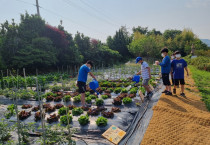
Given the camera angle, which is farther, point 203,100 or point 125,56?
point 125,56

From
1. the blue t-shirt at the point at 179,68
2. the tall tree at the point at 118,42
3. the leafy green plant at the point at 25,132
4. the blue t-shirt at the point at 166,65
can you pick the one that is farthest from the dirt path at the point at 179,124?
the tall tree at the point at 118,42

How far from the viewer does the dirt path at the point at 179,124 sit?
2848mm

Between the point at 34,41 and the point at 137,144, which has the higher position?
the point at 34,41

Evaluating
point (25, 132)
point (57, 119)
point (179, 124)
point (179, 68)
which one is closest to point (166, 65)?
point (179, 68)

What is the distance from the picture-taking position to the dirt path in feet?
9.34

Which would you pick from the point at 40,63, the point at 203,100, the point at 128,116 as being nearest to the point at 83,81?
the point at 128,116

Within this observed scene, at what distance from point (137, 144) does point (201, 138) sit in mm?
1347

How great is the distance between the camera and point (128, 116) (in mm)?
4059

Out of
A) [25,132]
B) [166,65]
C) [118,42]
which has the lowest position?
[25,132]

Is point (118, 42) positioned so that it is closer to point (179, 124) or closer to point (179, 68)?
point (179, 68)

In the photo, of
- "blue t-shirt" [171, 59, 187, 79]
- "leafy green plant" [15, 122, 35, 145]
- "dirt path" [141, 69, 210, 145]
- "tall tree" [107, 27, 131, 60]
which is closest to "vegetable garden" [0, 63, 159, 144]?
"leafy green plant" [15, 122, 35, 145]

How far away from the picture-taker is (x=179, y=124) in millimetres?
3387

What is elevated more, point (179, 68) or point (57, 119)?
point (179, 68)

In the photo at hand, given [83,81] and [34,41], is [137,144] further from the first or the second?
[34,41]
